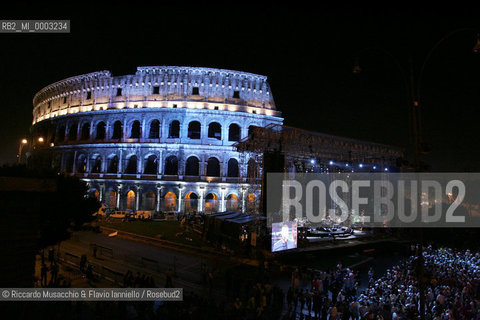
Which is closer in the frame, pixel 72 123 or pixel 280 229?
pixel 280 229

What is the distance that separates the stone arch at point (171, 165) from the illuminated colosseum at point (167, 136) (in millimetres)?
140

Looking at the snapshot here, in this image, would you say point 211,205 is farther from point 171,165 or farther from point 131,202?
point 131,202

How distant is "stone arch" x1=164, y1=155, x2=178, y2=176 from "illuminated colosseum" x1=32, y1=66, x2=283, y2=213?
0.46ft

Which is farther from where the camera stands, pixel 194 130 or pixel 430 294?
pixel 194 130

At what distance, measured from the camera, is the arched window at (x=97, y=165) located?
136 feet

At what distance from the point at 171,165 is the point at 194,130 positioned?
6206 millimetres

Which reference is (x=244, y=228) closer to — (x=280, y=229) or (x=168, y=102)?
(x=280, y=229)

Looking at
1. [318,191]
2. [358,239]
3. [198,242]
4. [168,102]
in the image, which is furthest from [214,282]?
[168,102]

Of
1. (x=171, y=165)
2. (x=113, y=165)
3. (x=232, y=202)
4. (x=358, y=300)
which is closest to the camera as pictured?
(x=358, y=300)

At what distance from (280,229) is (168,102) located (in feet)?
90.2

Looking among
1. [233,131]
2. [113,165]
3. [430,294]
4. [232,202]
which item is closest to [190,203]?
[232,202]

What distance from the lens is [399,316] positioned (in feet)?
29.0

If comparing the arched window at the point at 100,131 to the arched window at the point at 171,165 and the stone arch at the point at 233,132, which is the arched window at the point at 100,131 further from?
the stone arch at the point at 233,132

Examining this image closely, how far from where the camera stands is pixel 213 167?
4069cm
